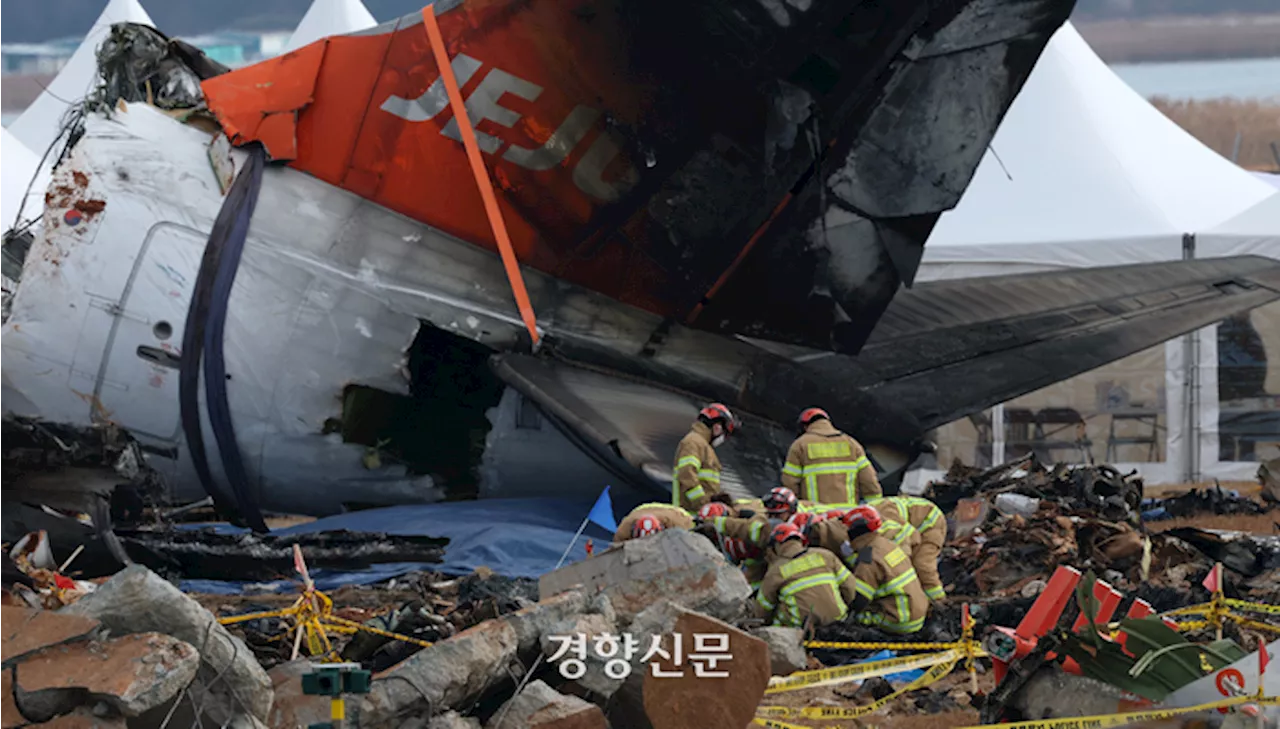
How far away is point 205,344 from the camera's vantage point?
10133 mm

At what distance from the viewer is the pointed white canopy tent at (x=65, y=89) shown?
2741 centimetres

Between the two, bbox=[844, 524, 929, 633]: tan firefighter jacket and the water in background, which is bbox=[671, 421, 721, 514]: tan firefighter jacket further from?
the water in background

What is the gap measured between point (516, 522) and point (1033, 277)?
5.64 metres

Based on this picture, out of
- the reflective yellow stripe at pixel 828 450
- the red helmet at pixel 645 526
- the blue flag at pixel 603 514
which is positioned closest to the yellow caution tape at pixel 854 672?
the red helmet at pixel 645 526

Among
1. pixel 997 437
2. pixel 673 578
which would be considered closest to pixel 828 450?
pixel 673 578

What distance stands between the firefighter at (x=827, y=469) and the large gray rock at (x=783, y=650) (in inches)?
106

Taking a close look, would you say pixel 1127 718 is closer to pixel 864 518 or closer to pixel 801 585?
pixel 801 585

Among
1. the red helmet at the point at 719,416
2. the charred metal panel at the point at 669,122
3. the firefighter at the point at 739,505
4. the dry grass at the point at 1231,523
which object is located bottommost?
the dry grass at the point at 1231,523

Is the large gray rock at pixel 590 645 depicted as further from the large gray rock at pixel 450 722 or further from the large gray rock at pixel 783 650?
the large gray rock at pixel 783 650

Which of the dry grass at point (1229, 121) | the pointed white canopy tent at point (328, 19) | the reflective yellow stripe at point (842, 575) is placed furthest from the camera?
the pointed white canopy tent at point (328, 19)

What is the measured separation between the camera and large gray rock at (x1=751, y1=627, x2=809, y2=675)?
6562mm

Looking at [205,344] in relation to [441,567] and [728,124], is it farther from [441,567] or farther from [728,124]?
[728,124]

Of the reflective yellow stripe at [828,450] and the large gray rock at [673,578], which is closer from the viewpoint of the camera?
the large gray rock at [673,578]

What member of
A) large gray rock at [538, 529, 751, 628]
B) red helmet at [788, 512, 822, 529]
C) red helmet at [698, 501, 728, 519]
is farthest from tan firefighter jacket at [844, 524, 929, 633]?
large gray rock at [538, 529, 751, 628]
